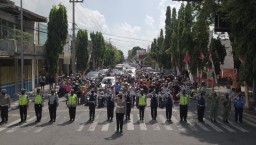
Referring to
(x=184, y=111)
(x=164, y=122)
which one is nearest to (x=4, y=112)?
(x=164, y=122)

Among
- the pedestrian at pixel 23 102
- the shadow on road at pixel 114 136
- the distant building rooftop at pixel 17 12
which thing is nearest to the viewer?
the shadow on road at pixel 114 136

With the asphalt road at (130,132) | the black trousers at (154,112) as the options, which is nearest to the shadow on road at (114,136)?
the asphalt road at (130,132)

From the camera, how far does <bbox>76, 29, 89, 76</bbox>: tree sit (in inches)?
2537

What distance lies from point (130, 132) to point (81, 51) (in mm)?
47141

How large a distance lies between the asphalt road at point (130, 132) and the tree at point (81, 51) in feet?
135

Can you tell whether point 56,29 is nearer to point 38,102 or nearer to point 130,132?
point 38,102

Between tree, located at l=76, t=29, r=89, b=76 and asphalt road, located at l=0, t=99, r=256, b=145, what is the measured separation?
135 ft

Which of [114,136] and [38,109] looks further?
[38,109]

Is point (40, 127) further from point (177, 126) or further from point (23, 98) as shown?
point (177, 126)

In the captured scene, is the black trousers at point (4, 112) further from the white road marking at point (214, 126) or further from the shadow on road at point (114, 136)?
the white road marking at point (214, 126)

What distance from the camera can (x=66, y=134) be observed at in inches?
692

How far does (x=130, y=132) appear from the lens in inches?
711

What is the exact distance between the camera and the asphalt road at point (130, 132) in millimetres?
15969

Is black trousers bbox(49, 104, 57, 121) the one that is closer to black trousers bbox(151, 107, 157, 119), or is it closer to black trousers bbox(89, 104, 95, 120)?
black trousers bbox(89, 104, 95, 120)
